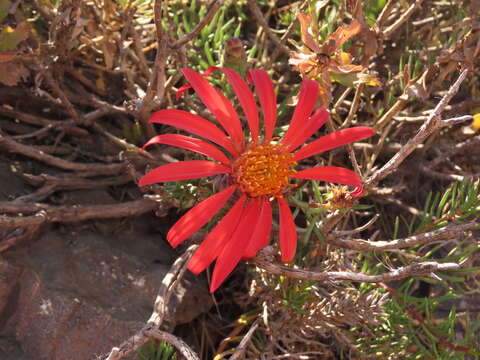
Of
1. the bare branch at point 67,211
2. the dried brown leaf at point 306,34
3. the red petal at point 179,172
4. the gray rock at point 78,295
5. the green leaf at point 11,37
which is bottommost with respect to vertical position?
the gray rock at point 78,295

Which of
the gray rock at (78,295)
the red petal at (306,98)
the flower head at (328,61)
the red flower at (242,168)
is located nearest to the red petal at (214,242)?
the red flower at (242,168)

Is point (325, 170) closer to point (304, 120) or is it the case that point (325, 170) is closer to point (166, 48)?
point (304, 120)

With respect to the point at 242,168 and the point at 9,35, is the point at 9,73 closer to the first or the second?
the point at 9,35

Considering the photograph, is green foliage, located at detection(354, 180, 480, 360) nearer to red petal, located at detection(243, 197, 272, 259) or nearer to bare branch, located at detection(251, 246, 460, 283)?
bare branch, located at detection(251, 246, 460, 283)

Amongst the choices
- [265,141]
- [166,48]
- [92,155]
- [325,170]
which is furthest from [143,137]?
[325,170]

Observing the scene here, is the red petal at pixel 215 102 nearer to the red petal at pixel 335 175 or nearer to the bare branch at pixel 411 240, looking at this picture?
the red petal at pixel 335 175

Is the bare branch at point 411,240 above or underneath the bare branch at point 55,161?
underneath
